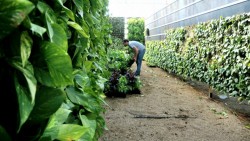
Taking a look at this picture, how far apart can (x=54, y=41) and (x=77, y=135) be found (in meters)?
0.35

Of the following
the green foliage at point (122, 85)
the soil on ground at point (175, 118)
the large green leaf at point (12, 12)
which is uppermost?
the large green leaf at point (12, 12)

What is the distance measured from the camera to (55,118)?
1035 mm

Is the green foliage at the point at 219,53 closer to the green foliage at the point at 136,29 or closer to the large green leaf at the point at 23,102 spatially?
the large green leaf at the point at 23,102

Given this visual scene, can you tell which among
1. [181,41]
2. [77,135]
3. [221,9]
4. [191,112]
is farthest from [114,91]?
[77,135]

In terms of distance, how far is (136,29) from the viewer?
23.2 metres

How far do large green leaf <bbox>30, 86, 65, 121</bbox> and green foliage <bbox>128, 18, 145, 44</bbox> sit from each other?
872 inches

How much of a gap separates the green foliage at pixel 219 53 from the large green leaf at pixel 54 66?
4.71m

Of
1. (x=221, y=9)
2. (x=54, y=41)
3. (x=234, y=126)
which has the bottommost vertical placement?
(x=234, y=126)

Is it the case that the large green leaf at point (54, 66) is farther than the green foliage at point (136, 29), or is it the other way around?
the green foliage at point (136, 29)

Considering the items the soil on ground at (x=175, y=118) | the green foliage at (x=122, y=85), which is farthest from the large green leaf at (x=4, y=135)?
the green foliage at (x=122, y=85)

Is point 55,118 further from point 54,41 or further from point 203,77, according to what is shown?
point 203,77

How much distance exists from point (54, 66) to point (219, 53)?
6.22m

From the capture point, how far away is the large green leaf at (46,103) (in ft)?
2.91

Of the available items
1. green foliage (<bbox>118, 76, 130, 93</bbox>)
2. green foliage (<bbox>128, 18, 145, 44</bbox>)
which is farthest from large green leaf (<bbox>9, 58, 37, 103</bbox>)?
green foliage (<bbox>128, 18, 145, 44</bbox>)
